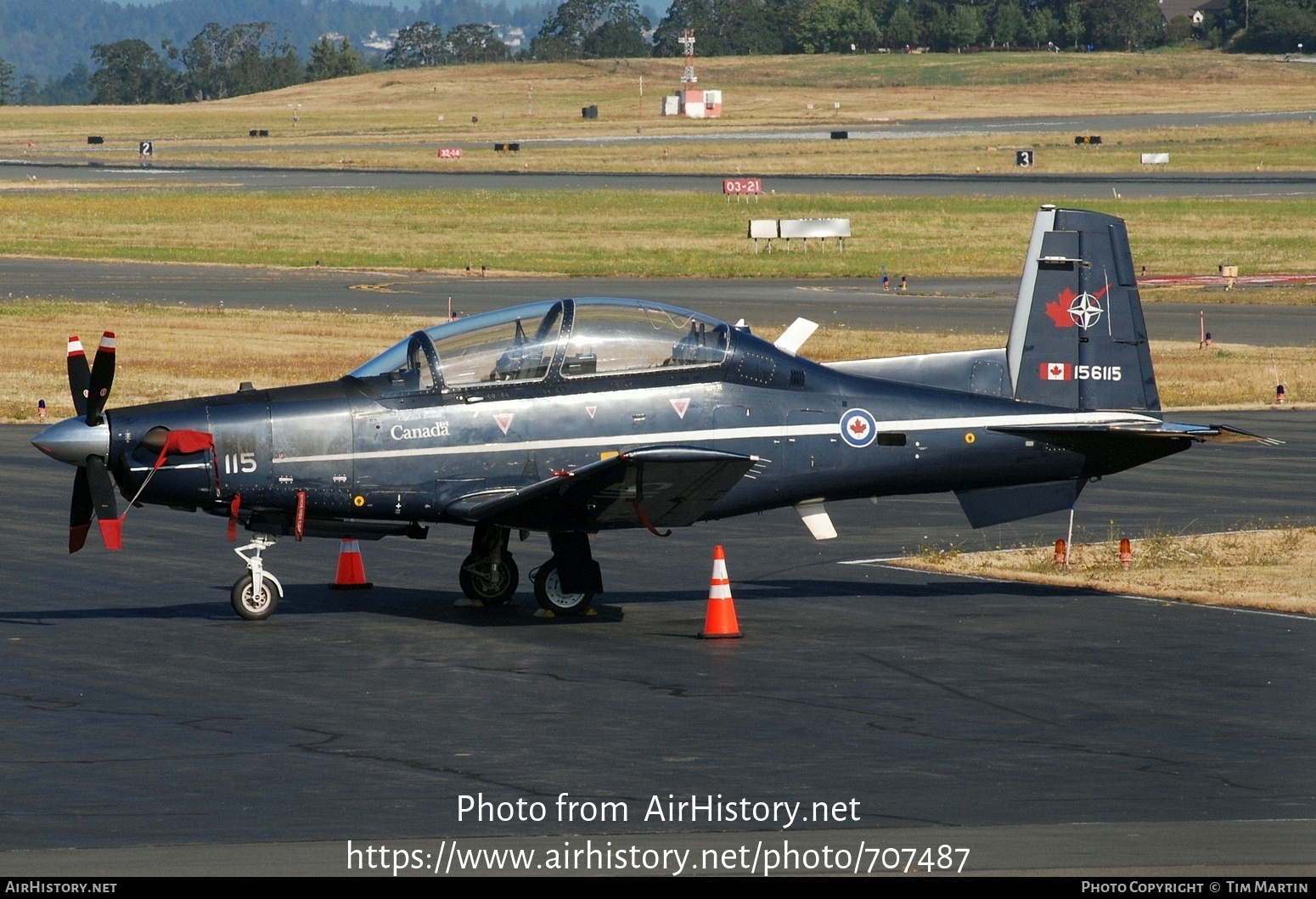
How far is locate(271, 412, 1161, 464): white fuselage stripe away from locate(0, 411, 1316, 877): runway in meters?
1.40

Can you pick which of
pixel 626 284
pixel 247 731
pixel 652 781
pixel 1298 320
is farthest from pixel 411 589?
pixel 626 284

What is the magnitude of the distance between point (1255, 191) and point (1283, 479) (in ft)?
194

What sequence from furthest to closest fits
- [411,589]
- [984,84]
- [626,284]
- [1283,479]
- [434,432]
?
1. [984,84]
2. [626,284]
3. [1283,479]
4. [411,589]
5. [434,432]

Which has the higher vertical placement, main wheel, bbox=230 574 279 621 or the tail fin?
the tail fin

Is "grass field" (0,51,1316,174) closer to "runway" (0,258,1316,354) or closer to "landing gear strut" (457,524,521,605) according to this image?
"runway" (0,258,1316,354)

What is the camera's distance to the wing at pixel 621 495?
43.9 ft

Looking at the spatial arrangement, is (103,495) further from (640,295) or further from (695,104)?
(695,104)

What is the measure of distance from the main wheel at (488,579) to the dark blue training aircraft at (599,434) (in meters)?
0.02

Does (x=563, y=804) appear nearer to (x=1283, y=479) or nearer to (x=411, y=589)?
(x=411, y=589)

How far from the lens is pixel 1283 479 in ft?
71.8

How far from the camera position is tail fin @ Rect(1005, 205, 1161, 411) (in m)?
15.5

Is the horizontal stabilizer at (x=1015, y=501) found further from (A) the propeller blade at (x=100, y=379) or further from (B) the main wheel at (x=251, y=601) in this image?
(A) the propeller blade at (x=100, y=379)

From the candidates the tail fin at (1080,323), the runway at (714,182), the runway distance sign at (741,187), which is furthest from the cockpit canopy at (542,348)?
the runway distance sign at (741,187)

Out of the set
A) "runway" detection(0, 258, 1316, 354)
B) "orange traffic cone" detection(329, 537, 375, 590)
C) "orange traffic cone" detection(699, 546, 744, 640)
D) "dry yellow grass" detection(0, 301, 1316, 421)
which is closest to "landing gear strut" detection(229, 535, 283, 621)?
"orange traffic cone" detection(329, 537, 375, 590)
